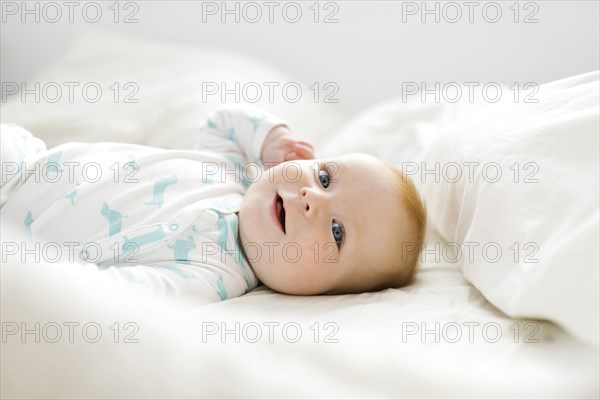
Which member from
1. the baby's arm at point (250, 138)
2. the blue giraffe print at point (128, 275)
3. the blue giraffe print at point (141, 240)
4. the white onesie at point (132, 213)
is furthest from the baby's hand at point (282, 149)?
the blue giraffe print at point (128, 275)

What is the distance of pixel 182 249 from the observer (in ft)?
3.43

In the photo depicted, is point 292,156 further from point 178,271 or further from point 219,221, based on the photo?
point 178,271

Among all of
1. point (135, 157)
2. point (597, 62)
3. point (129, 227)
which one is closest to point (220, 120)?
point (135, 157)

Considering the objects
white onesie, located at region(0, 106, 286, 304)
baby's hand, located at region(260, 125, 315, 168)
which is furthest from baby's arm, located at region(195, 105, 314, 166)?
white onesie, located at region(0, 106, 286, 304)

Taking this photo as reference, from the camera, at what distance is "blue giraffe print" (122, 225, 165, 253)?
1.03 meters

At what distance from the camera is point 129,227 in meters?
1.05

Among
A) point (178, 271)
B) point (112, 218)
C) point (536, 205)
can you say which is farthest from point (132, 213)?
point (536, 205)

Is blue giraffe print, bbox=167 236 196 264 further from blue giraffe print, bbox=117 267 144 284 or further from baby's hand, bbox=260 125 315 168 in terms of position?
baby's hand, bbox=260 125 315 168

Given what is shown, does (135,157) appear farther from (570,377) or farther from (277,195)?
(570,377)

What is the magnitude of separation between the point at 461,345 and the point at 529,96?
452 mm

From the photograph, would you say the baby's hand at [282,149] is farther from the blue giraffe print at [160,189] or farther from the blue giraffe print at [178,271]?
the blue giraffe print at [178,271]

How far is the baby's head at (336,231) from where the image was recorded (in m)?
1.04

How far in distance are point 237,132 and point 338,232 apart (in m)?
0.41

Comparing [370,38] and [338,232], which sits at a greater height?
[370,38]
